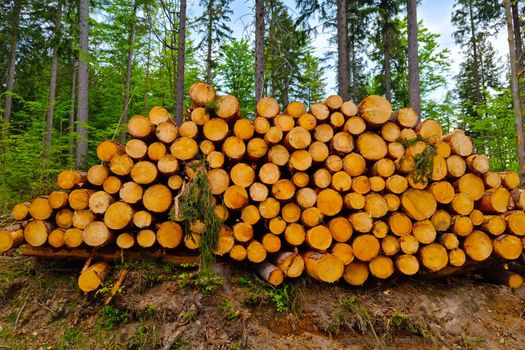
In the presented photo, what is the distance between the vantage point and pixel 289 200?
3.20 meters

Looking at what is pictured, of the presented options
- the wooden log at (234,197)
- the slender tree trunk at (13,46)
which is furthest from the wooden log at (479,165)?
the slender tree trunk at (13,46)

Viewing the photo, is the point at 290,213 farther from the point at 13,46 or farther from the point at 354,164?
the point at 13,46

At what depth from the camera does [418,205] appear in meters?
3.14

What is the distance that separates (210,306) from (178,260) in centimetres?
62

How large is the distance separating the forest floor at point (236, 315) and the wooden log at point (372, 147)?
1.42 meters

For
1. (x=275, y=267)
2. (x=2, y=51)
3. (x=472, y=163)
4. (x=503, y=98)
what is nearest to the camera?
(x=275, y=267)

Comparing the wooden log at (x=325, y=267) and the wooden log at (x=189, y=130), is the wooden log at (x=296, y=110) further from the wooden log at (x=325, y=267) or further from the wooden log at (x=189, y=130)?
the wooden log at (x=325, y=267)

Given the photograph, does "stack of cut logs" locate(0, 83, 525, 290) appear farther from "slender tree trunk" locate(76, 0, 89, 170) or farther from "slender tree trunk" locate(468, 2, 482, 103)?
"slender tree trunk" locate(468, 2, 482, 103)

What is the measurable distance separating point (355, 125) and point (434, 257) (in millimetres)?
1565

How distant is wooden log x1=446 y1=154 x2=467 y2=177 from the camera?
3.27 metres

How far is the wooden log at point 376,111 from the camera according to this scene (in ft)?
10.7

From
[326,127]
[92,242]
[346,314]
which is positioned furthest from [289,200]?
[92,242]

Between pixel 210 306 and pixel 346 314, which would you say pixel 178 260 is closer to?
pixel 210 306

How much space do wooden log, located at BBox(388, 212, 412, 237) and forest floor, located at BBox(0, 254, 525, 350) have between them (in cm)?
64
